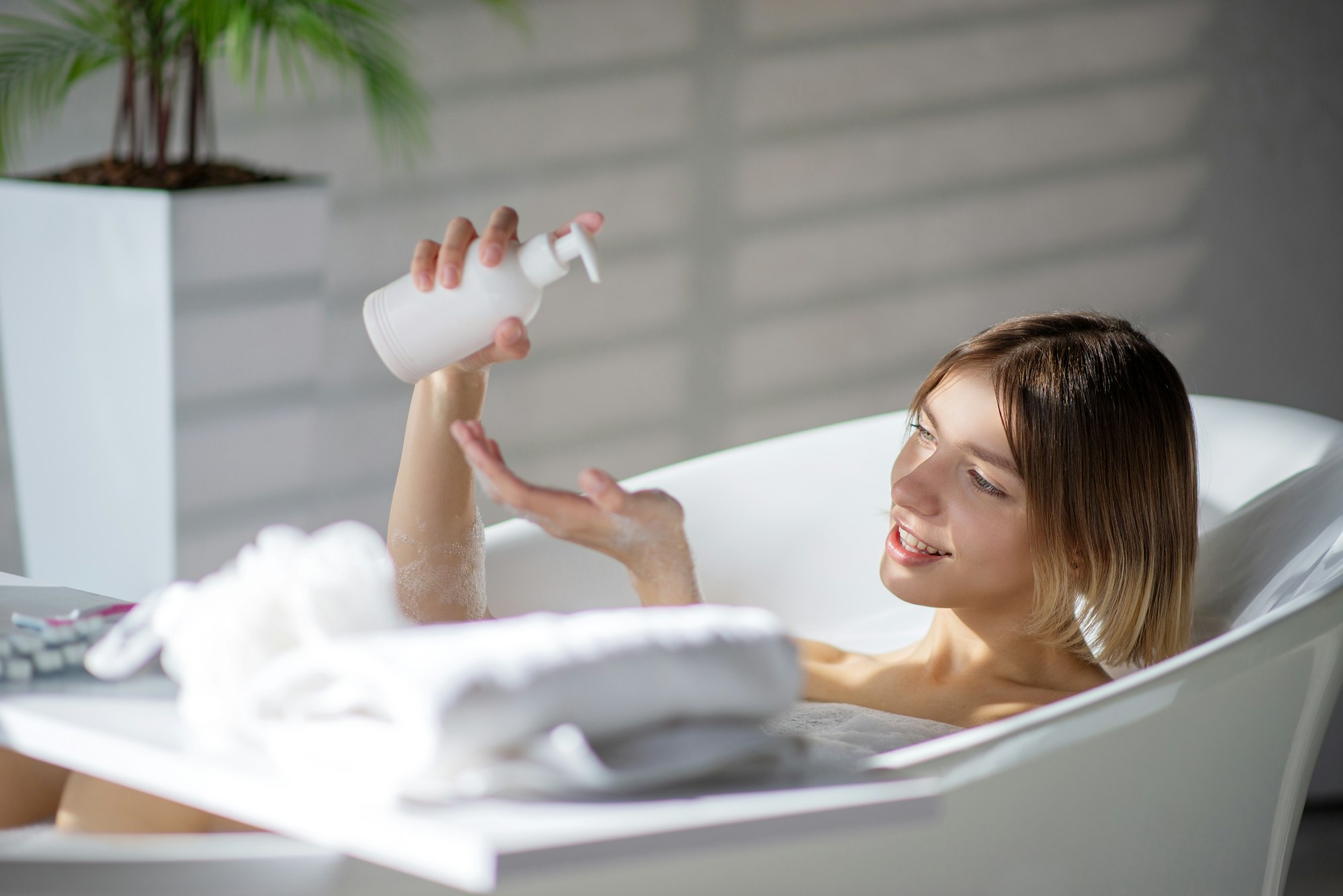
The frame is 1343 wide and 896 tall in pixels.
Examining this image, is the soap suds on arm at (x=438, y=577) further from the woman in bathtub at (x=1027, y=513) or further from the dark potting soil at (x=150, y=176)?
the dark potting soil at (x=150, y=176)

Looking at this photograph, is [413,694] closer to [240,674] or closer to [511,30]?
[240,674]

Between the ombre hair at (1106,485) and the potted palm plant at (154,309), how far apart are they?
3.27 feet

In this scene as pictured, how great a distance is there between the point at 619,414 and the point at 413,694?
2.07 metres

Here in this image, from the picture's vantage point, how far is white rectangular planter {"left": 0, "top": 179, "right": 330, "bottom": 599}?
171 cm

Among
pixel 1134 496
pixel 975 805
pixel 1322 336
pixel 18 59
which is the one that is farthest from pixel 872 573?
pixel 1322 336

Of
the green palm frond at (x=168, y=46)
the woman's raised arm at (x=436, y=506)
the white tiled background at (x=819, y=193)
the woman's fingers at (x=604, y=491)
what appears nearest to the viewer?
the woman's fingers at (x=604, y=491)

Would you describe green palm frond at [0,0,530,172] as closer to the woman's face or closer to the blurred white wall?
the blurred white wall

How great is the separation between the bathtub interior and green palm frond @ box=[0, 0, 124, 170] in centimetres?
93

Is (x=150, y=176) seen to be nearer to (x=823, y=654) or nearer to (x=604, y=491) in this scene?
(x=823, y=654)

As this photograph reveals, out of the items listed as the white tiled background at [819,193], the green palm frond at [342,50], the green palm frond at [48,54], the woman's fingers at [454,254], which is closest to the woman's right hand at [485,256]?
the woman's fingers at [454,254]

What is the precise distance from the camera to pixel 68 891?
2.02ft

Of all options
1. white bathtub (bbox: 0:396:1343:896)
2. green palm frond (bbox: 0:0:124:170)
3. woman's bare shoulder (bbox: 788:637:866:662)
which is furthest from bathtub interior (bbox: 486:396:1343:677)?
green palm frond (bbox: 0:0:124:170)

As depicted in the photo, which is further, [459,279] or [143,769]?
[459,279]

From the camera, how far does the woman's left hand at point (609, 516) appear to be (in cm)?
79
